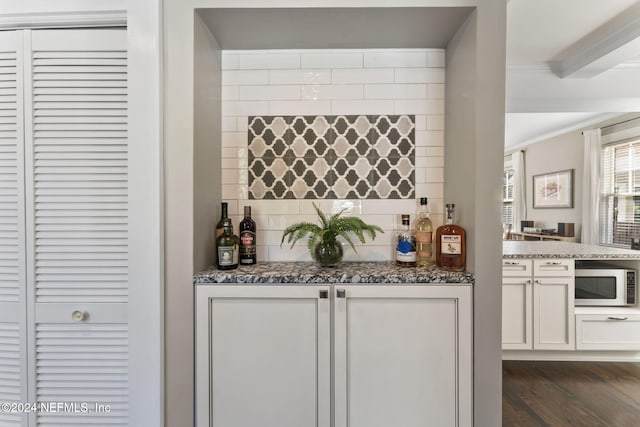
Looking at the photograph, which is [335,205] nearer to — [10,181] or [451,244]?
[451,244]

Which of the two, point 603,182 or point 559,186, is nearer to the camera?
point 603,182

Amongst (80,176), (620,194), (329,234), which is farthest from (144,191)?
(620,194)

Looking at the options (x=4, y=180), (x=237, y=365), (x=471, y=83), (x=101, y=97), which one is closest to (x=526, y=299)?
(x=471, y=83)

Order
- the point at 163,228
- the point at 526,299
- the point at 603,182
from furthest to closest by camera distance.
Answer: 1. the point at 603,182
2. the point at 526,299
3. the point at 163,228

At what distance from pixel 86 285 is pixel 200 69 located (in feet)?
3.46

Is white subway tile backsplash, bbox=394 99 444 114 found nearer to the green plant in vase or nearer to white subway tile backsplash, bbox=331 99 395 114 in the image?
white subway tile backsplash, bbox=331 99 395 114

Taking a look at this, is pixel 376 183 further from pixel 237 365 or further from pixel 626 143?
pixel 626 143

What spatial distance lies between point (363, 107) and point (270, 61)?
21.7 inches

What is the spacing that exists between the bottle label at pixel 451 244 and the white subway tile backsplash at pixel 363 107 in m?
0.72

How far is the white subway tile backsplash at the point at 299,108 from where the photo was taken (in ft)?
5.41

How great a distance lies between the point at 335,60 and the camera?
1.63 meters

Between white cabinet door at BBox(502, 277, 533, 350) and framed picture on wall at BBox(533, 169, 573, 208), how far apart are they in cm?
332

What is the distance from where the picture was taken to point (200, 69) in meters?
1.37

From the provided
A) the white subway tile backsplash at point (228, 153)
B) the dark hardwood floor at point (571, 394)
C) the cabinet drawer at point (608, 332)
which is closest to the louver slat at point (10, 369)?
the white subway tile backsplash at point (228, 153)
